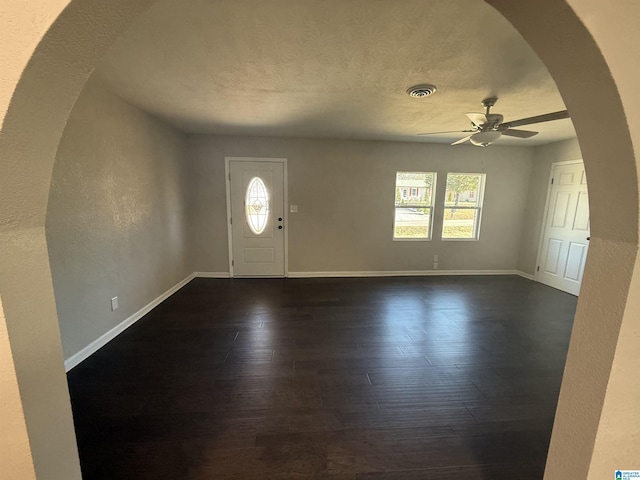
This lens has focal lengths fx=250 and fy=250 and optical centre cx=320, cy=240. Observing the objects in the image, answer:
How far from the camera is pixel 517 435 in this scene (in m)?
1.54

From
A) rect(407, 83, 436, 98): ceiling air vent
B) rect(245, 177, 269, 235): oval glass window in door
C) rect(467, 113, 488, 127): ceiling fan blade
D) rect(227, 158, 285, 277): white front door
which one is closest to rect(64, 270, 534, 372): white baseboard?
rect(227, 158, 285, 277): white front door

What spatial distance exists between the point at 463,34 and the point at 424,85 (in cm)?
65

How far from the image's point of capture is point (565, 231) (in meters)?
4.04

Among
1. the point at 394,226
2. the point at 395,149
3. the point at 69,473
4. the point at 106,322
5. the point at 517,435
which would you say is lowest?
the point at 517,435

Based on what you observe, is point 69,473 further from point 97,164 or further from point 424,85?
point 424,85

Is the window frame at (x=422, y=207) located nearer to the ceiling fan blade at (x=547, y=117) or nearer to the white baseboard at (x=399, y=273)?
the white baseboard at (x=399, y=273)

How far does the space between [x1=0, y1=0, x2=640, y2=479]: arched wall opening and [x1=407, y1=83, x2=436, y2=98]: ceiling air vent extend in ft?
5.24

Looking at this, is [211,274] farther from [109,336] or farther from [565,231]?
[565,231]

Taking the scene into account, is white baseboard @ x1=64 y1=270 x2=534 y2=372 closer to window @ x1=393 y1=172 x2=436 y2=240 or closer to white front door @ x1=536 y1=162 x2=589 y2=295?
white front door @ x1=536 y1=162 x2=589 y2=295

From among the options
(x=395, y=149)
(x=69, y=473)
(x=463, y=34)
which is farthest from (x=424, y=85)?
(x=69, y=473)

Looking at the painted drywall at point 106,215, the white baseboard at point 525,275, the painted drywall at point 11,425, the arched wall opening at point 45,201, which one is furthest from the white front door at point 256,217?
the white baseboard at point 525,275

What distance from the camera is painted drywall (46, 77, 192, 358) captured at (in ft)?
6.60

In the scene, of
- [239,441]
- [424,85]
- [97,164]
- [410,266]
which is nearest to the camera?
[239,441]

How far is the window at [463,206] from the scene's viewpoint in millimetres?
4613
